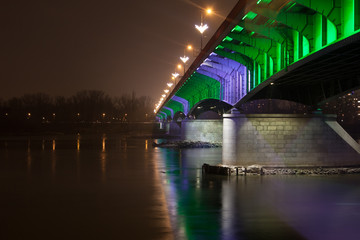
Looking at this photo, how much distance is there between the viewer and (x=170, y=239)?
1565cm

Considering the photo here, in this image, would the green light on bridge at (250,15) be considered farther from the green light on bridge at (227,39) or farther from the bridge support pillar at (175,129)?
the bridge support pillar at (175,129)

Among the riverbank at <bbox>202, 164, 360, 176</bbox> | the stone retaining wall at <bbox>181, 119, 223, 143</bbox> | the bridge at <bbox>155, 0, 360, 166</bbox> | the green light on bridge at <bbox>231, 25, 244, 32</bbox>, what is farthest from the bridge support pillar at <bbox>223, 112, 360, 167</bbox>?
the stone retaining wall at <bbox>181, 119, 223, 143</bbox>

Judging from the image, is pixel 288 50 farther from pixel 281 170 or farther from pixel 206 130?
pixel 206 130

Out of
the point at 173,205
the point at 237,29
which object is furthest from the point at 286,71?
the point at 173,205

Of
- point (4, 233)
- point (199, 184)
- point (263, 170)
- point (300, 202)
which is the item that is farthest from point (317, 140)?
point (4, 233)

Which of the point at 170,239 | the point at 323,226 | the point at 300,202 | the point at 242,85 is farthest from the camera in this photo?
the point at 242,85

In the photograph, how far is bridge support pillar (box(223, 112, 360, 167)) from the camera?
34.6 metres

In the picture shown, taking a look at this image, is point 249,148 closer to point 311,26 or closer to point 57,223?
point 311,26

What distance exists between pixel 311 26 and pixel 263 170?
12370 mm

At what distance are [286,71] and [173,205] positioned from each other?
931 cm

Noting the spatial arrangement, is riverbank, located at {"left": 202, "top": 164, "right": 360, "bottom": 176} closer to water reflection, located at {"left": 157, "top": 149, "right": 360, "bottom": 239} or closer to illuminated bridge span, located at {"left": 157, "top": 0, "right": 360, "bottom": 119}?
water reflection, located at {"left": 157, "top": 149, "right": 360, "bottom": 239}

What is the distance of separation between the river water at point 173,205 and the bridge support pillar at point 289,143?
266 centimetres

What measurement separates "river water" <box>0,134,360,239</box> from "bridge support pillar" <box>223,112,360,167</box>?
8.74ft

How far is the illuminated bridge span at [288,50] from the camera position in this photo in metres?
20.3
